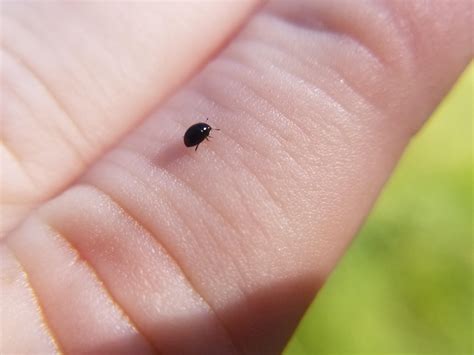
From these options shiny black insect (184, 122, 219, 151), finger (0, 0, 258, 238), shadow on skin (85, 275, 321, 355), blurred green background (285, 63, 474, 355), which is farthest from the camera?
blurred green background (285, 63, 474, 355)

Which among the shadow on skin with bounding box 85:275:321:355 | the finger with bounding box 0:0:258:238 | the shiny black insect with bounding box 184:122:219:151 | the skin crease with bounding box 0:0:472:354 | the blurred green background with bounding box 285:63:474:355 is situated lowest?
the blurred green background with bounding box 285:63:474:355

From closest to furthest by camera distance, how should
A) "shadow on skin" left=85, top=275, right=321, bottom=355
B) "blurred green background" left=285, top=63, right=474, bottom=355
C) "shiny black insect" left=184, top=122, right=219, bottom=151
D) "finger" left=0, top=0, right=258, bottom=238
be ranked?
"shadow on skin" left=85, top=275, right=321, bottom=355
"shiny black insect" left=184, top=122, right=219, bottom=151
"finger" left=0, top=0, right=258, bottom=238
"blurred green background" left=285, top=63, right=474, bottom=355

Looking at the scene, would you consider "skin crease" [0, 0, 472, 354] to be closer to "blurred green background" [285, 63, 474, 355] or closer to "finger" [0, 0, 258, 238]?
"finger" [0, 0, 258, 238]

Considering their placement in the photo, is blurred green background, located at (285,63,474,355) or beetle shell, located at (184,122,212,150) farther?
blurred green background, located at (285,63,474,355)

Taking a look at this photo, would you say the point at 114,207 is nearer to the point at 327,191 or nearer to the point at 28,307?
the point at 28,307

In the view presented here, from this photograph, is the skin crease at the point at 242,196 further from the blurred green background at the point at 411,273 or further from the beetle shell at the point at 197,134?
the blurred green background at the point at 411,273

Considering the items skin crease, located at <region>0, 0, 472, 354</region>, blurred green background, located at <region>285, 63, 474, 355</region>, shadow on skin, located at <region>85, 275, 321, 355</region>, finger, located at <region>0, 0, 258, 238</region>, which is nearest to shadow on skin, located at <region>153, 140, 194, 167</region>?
skin crease, located at <region>0, 0, 472, 354</region>

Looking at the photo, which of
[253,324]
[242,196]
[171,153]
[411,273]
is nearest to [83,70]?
[171,153]

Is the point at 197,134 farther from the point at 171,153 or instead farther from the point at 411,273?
the point at 411,273
